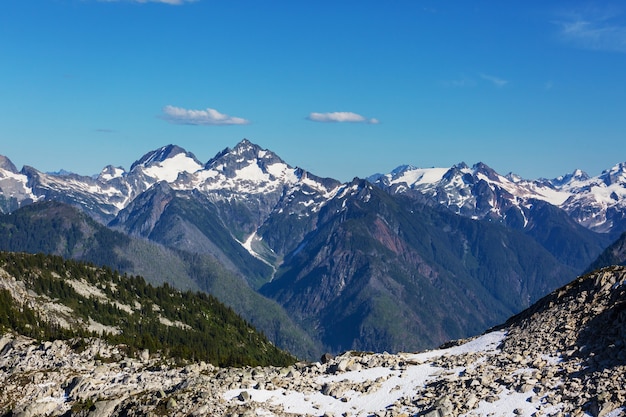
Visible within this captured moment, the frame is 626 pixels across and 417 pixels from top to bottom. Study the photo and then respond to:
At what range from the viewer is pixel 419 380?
8731 cm

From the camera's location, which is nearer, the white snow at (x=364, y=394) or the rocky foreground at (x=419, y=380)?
the rocky foreground at (x=419, y=380)

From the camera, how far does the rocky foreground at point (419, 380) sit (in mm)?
74562

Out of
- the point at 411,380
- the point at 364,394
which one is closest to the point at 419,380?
the point at 411,380

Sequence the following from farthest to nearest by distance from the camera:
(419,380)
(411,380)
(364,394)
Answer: (411,380)
(419,380)
(364,394)

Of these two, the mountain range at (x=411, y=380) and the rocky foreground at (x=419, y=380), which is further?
the mountain range at (x=411, y=380)

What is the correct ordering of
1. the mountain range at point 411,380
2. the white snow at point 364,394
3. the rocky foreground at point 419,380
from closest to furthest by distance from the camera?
the rocky foreground at point 419,380 < the mountain range at point 411,380 < the white snow at point 364,394

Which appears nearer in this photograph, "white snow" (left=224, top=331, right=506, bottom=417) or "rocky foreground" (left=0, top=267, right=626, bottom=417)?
"rocky foreground" (left=0, top=267, right=626, bottom=417)

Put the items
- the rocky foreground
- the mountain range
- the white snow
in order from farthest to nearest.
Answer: the white snow < the mountain range < the rocky foreground

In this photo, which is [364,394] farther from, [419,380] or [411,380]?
[419,380]

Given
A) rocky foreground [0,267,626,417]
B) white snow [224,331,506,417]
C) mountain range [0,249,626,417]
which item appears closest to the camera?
rocky foreground [0,267,626,417]

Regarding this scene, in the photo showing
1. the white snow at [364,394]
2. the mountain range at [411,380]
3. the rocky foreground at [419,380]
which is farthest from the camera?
the white snow at [364,394]

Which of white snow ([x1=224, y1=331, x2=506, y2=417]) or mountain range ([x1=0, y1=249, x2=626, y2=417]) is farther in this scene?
white snow ([x1=224, y1=331, x2=506, y2=417])

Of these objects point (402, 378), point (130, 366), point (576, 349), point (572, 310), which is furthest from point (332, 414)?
point (130, 366)

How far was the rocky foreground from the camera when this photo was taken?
2936 inches
